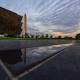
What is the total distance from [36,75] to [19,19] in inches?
3407

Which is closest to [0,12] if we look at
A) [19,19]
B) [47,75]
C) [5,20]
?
[5,20]

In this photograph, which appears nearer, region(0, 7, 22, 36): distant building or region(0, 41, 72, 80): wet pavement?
region(0, 41, 72, 80): wet pavement

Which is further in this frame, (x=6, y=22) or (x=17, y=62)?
(x=6, y=22)

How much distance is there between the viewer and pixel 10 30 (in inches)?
2746

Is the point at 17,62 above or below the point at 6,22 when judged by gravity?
below

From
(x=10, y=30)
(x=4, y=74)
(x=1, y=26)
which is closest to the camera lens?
(x=4, y=74)

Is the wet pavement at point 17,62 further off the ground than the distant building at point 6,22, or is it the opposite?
the distant building at point 6,22

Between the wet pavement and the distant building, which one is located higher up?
the distant building

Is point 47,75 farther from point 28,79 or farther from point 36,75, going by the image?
point 28,79

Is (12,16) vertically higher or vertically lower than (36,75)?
higher

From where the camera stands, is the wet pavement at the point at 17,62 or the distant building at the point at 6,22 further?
the distant building at the point at 6,22

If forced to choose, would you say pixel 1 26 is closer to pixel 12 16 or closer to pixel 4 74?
pixel 12 16

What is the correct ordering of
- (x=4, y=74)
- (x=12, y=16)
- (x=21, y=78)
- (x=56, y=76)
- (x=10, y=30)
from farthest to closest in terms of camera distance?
(x=12, y=16), (x=10, y=30), (x=56, y=76), (x=4, y=74), (x=21, y=78)

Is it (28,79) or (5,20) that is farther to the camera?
(5,20)
